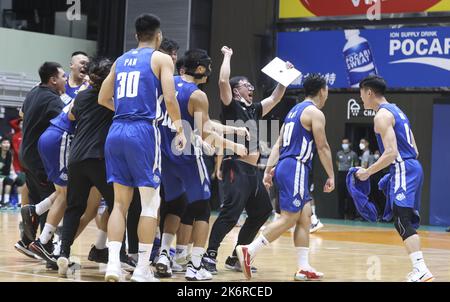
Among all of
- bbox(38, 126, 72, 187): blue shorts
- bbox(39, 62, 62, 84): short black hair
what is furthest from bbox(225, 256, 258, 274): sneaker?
bbox(39, 62, 62, 84): short black hair

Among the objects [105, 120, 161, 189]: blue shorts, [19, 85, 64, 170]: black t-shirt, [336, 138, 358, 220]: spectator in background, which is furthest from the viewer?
[336, 138, 358, 220]: spectator in background

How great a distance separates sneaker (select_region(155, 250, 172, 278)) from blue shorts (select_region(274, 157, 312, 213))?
1.15 metres

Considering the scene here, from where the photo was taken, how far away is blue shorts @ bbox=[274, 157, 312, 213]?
783 cm

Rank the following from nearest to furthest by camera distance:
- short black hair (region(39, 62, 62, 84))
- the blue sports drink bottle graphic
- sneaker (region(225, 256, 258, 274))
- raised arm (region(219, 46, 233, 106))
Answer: raised arm (region(219, 46, 233, 106)) < sneaker (region(225, 256, 258, 274)) < short black hair (region(39, 62, 62, 84)) < the blue sports drink bottle graphic

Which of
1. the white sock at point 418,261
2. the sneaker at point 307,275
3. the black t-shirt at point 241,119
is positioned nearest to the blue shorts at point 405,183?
the white sock at point 418,261

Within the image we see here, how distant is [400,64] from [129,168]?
12.9 m

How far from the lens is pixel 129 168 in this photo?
21.8ft

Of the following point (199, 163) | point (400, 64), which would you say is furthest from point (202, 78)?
Answer: point (400, 64)

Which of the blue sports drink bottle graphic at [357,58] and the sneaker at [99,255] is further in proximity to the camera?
the blue sports drink bottle graphic at [357,58]

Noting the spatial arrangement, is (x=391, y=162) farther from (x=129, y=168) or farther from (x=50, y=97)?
(x=50, y=97)

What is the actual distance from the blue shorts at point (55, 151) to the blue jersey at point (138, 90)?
5.40ft

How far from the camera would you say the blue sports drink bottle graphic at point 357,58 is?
1884 centimetres

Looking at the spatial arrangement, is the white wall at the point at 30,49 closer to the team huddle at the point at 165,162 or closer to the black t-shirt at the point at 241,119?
the team huddle at the point at 165,162

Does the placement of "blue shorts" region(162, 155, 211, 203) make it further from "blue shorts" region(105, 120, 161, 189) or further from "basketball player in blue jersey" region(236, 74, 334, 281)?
"blue shorts" region(105, 120, 161, 189)
